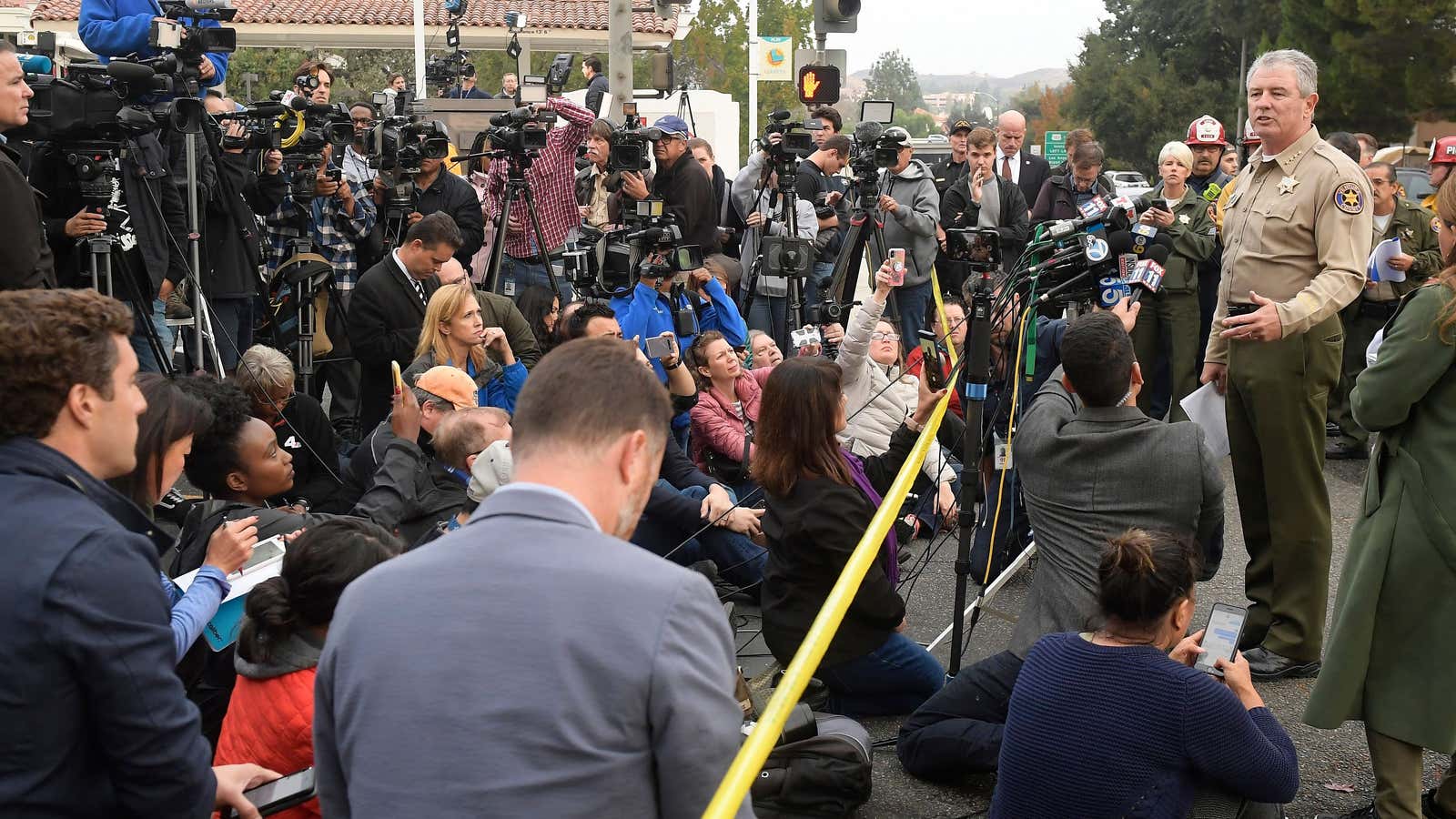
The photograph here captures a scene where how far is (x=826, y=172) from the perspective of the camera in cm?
1020

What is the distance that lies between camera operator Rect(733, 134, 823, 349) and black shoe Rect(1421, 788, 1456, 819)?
4.94 meters

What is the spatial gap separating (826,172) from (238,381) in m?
5.57

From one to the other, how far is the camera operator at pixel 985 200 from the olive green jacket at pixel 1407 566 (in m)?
6.30

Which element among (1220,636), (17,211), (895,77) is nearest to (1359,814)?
(1220,636)

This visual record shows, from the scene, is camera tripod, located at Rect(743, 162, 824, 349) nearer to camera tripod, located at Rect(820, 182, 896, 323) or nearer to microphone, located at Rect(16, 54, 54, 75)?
camera tripod, located at Rect(820, 182, 896, 323)

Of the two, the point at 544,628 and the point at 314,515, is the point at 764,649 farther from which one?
the point at 544,628

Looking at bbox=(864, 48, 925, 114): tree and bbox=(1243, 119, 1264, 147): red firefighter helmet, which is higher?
bbox=(864, 48, 925, 114): tree

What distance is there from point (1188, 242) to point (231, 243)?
562 centimetres

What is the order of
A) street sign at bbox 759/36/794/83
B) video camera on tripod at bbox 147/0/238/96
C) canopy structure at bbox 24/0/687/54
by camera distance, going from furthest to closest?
canopy structure at bbox 24/0/687/54 → street sign at bbox 759/36/794/83 → video camera on tripod at bbox 147/0/238/96

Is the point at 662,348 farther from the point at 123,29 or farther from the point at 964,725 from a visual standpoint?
the point at 123,29

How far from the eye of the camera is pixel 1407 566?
3.73 m

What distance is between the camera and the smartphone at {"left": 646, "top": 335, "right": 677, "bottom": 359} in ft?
19.3

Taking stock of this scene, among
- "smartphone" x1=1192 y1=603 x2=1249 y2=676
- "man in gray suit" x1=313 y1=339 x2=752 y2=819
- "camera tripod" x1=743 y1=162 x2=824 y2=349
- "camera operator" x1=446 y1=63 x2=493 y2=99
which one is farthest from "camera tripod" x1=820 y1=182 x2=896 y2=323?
"camera operator" x1=446 y1=63 x2=493 y2=99

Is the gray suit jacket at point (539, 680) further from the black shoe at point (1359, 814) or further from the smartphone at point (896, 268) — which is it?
the smartphone at point (896, 268)
